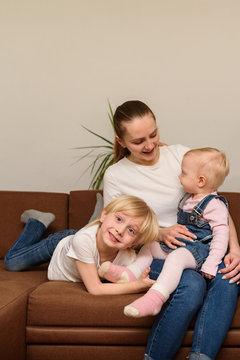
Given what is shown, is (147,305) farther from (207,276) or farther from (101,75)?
(101,75)

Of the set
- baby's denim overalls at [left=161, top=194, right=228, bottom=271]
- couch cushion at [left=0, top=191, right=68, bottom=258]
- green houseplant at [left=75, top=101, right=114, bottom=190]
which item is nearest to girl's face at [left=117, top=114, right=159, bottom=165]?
baby's denim overalls at [left=161, top=194, right=228, bottom=271]

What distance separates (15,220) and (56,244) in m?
0.51

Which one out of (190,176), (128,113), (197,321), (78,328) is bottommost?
(78,328)

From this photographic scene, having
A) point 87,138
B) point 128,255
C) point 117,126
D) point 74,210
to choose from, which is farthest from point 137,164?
point 87,138

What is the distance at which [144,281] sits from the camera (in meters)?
2.00

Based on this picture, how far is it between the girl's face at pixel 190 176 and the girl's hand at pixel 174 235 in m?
0.18

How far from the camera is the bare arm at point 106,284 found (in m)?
2.01

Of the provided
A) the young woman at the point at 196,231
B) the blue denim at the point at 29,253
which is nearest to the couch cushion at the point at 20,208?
the blue denim at the point at 29,253

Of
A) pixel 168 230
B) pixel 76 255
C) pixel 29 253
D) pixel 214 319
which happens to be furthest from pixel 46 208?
pixel 214 319

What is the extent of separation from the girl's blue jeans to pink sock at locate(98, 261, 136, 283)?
0.87ft

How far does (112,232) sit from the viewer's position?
2.07m

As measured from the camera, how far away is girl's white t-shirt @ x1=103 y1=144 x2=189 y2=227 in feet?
7.79

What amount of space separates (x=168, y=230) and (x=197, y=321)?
46 cm

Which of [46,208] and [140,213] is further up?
[140,213]
